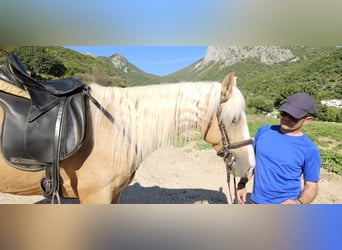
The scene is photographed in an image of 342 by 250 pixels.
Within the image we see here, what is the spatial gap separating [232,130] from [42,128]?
110 centimetres

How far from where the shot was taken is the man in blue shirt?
1.18 meters

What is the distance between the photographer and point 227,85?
1394 mm

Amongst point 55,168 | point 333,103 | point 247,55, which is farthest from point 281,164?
point 247,55

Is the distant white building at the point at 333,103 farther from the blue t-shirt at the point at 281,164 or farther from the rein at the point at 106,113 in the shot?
the rein at the point at 106,113

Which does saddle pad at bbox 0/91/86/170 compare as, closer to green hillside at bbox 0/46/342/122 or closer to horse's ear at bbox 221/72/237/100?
horse's ear at bbox 221/72/237/100

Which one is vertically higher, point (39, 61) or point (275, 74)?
point (275, 74)

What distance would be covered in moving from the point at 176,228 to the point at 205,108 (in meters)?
0.72

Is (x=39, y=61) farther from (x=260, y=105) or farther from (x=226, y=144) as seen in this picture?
(x=226, y=144)

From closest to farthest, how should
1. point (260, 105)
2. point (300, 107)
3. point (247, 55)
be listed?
point (300, 107)
point (260, 105)
point (247, 55)

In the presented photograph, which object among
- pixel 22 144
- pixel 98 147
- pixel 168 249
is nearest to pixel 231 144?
pixel 168 249

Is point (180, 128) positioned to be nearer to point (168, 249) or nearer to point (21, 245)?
point (168, 249)

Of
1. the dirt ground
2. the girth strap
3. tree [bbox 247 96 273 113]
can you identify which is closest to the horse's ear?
the girth strap

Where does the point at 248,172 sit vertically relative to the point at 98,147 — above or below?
below

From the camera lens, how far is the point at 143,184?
360 cm
